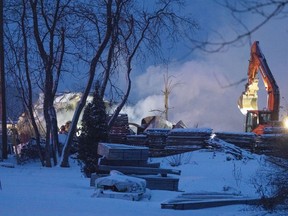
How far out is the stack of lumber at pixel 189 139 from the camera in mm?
26406

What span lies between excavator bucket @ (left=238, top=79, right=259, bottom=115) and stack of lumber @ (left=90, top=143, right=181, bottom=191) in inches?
770

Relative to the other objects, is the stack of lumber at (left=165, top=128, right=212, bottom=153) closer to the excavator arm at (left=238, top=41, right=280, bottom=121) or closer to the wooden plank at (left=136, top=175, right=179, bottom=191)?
the excavator arm at (left=238, top=41, right=280, bottom=121)

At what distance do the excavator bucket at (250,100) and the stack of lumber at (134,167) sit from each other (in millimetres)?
19555

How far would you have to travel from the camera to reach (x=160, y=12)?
24.3 m

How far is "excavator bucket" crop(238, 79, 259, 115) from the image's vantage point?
34.0 metres

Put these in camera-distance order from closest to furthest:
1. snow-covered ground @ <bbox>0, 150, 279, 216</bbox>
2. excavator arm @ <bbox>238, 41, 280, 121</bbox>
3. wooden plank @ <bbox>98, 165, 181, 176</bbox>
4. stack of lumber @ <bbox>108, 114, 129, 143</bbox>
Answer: snow-covered ground @ <bbox>0, 150, 279, 216</bbox> < wooden plank @ <bbox>98, 165, 181, 176</bbox> < stack of lumber @ <bbox>108, 114, 129, 143</bbox> < excavator arm @ <bbox>238, 41, 280, 121</bbox>

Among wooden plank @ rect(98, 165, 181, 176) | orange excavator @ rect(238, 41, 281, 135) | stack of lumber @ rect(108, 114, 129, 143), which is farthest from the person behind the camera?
stack of lumber @ rect(108, 114, 129, 143)

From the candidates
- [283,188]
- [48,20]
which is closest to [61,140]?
[48,20]

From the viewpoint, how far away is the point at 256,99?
114 ft

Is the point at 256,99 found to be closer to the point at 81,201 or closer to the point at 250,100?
the point at 250,100

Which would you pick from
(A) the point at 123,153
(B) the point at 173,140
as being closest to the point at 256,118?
(B) the point at 173,140

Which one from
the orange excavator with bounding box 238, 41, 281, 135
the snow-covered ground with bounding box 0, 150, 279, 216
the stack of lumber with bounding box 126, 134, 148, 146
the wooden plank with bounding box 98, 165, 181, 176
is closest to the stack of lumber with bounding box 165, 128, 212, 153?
the stack of lumber with bounding box 126, 134, 148, 146

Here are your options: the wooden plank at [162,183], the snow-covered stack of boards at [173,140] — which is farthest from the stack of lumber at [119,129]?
the wooden plank at [162,183]

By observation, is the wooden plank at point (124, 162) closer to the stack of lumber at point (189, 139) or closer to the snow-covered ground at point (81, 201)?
the snow-covered ground at point (81, 201)
